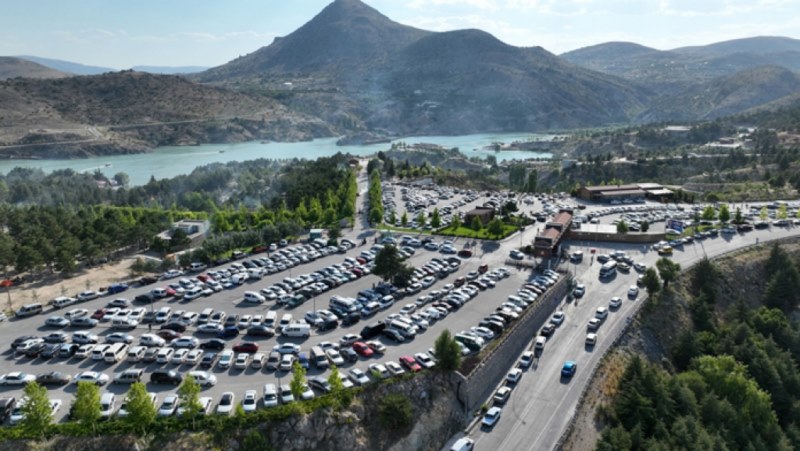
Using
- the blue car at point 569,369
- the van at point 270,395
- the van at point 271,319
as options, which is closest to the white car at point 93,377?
the van at point 270,395

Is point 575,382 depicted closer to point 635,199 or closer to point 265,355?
point 265,355

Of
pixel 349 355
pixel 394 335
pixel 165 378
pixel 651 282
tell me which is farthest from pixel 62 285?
pixel 651 282

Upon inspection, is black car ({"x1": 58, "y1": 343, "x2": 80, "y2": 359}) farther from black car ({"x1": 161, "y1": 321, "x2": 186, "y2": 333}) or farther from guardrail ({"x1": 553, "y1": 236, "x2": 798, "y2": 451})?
guardrail ({"x1": 553, "y1": 236, "x2": 798, "y2": 451})

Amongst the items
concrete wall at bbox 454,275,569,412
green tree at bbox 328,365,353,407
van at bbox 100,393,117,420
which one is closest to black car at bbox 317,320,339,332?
green tree at bbox 328,365,353,407

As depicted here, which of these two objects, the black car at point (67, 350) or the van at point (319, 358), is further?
the black car at point (67, 350)

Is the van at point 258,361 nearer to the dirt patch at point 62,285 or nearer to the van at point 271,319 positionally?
the van at point 271,319

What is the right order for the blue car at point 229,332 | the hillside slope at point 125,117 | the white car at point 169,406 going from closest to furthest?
the white car at point 169,406 → the blue car at point 229,332 → the hillside slope at point 125,117
